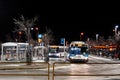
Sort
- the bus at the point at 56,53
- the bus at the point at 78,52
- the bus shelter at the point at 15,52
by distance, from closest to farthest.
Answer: the bus at the point at 78,52
the bus shelter at the point at 15,52
the bus at the point at 56,53

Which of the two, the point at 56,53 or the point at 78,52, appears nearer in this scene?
the point at 78,52

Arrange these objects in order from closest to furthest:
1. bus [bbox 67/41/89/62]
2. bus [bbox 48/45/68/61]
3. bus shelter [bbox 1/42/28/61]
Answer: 1. bus [bbox 67/41/89/62]
2. bus shelter [bbox 1/42/28/61]
3. bus [bbox 48/45/68/61]

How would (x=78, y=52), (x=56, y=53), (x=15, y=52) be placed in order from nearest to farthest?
1. (x=78, y=52)
2. (x=15, y=52)
3. (x=56, y=53)

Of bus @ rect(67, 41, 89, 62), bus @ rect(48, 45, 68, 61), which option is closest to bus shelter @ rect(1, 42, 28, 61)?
bus @ rect(67, 41, 89, 62)

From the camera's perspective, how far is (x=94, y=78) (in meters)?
24.3

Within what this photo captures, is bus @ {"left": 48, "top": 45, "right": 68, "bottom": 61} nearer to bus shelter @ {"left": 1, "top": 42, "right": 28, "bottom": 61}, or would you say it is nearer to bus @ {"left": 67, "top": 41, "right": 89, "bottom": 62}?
bus shelter @ {"left": 1, "top": 42, "right": 28, "bottom": 61}

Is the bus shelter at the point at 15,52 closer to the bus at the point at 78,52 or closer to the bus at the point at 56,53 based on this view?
the bus at the point at 78,52

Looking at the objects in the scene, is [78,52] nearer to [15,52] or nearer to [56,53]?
[15,52]

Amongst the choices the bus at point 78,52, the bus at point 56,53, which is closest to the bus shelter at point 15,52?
the bus at point 78,52

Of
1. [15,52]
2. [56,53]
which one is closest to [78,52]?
[15,52]

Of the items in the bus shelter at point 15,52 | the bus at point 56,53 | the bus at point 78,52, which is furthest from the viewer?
the bus at point 56,53

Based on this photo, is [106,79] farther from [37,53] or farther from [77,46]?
[37,53]

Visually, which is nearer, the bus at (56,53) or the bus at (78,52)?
the bus at (78,52)

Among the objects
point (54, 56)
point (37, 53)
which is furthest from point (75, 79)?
point (37, 53)
